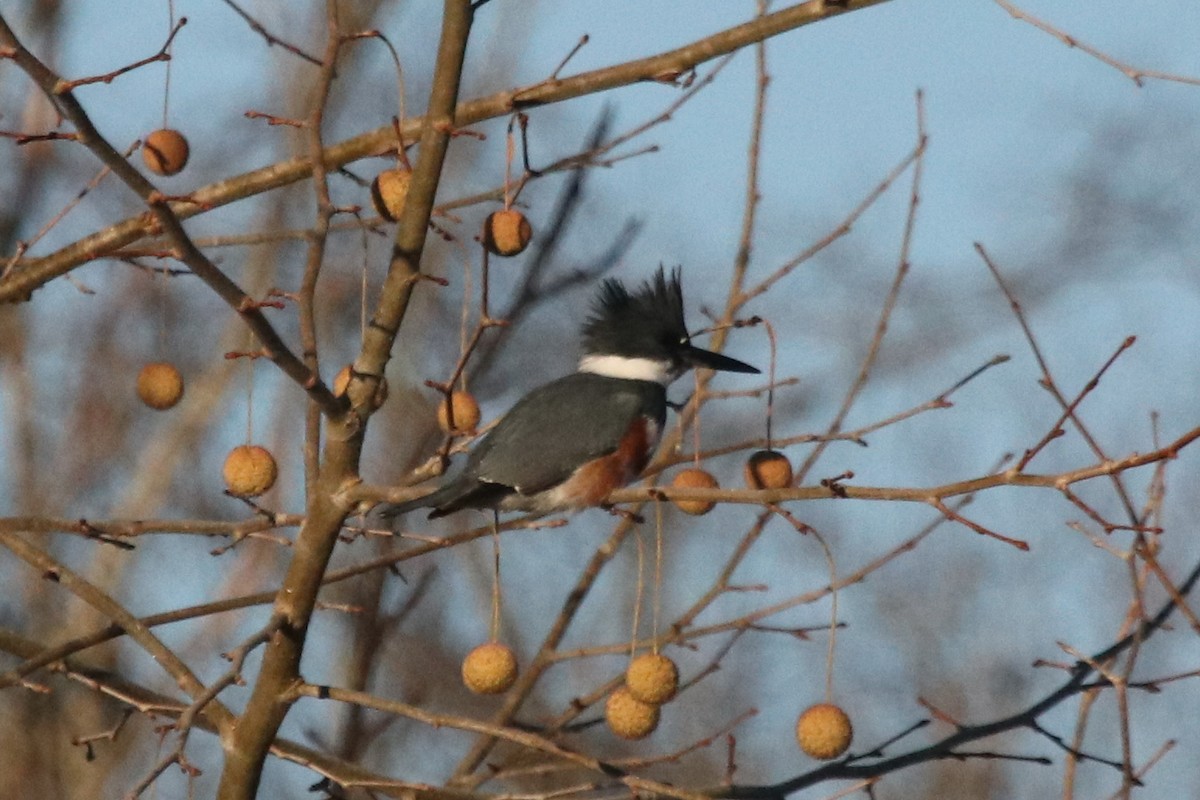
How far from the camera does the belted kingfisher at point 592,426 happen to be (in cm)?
366

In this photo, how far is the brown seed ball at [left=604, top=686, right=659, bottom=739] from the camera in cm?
286

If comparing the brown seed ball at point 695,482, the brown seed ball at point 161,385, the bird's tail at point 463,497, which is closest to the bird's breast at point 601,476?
the bird's tail at point 463,497

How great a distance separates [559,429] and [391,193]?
3.55ft

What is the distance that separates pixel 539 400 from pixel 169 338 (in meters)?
3.25

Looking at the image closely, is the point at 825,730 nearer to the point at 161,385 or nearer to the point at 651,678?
the point at 651,678

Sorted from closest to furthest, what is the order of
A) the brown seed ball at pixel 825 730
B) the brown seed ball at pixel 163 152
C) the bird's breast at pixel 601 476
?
the brown seed ball at pixel 825 730, the brown seed ball at pixel 163 152, the bird's breast at pixel 601 476

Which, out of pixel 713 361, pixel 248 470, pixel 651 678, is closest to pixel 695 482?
pixel 651 678

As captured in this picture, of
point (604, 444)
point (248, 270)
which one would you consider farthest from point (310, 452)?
point (248, 270)

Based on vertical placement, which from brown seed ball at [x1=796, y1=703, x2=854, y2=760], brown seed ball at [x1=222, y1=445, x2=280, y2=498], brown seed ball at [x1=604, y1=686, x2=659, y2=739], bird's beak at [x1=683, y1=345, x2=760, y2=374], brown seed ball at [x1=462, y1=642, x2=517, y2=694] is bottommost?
brown seed ball at [x1=796, y1=703, x2=854, y2=760]

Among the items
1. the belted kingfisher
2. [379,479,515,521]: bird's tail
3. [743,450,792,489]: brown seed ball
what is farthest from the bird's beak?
[743,450,792,489]: brown seed ball

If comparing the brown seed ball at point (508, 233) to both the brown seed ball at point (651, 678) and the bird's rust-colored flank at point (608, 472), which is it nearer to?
the brown seed ball at point (651, 678)

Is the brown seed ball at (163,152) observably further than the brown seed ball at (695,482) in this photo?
Yes

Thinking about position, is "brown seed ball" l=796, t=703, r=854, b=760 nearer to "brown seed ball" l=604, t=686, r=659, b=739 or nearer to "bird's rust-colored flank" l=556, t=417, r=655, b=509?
"brown seed ball" l=604, t=686, r=659, b=739

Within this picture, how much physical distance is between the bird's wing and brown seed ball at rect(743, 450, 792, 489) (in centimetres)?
72
